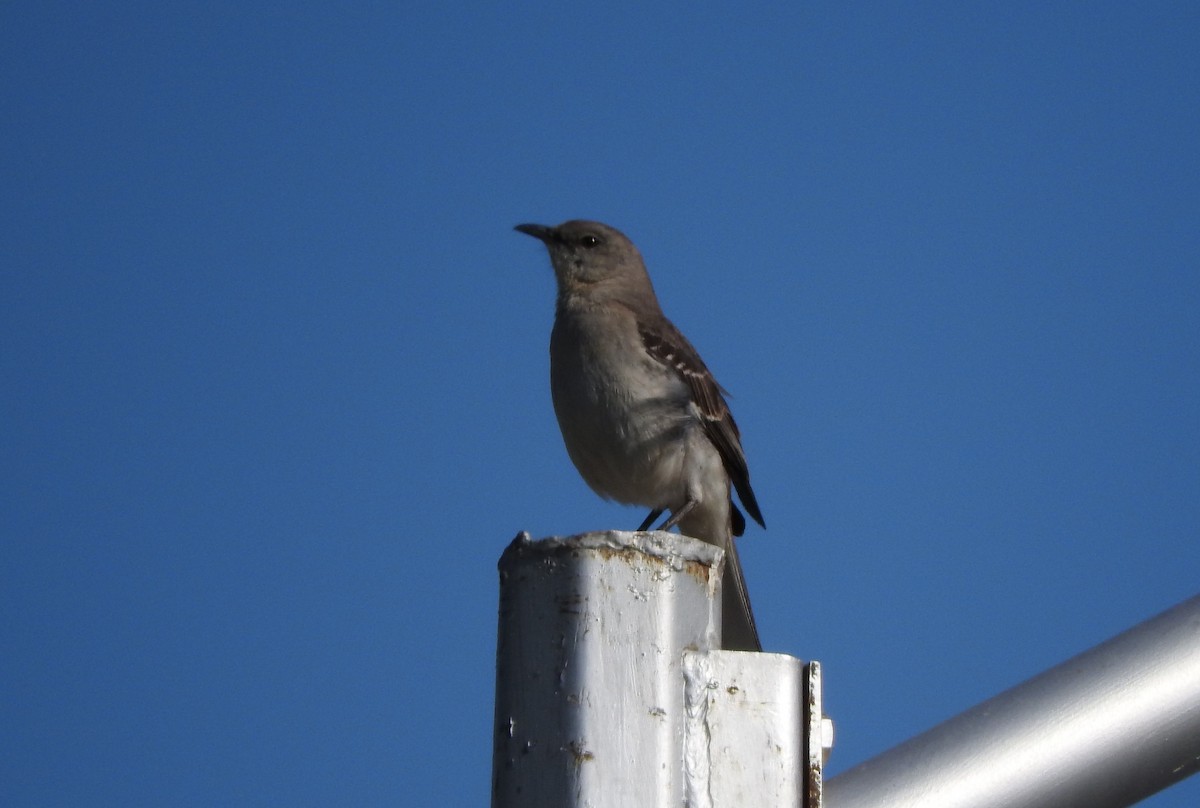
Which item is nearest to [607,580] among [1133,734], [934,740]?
[934,740]

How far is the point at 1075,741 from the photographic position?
180 cm

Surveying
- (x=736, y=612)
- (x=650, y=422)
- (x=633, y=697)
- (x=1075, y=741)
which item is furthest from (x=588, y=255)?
(x=1075, y=741)

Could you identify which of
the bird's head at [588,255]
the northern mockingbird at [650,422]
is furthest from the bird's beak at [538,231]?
the northern mockingbird at [650,422]

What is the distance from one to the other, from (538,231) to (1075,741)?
5536mm

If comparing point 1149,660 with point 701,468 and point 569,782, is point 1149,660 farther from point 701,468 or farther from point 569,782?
point 701,468

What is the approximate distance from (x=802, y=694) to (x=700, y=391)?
417 cm

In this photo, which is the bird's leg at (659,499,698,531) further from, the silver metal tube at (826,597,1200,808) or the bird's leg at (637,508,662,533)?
the silver metal tube at (826,597,1200,808)

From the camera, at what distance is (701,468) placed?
6.13m

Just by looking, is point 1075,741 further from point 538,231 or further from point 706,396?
point 538,231

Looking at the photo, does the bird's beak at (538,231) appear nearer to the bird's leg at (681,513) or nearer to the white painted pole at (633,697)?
the bird's leg at (681,513)

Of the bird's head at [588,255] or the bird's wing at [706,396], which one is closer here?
the bird's wing at [706,396]

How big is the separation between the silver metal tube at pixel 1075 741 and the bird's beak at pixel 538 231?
538 cm

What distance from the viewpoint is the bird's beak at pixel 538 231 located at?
7.08 meters

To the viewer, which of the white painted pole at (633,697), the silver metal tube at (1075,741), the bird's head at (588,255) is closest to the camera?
the silver metal tube at (1075,741)
